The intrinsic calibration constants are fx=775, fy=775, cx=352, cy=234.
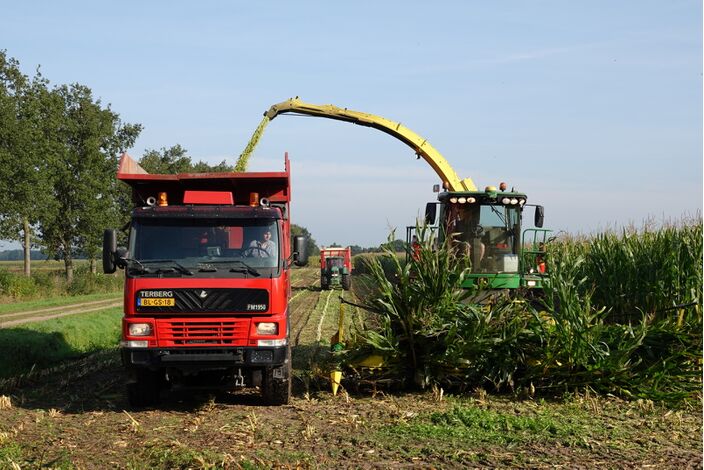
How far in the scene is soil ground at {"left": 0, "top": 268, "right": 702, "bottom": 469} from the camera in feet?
24.6

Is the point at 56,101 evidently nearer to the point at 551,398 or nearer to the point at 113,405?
the point at 113,405

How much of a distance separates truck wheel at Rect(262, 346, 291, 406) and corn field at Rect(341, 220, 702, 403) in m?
1.02

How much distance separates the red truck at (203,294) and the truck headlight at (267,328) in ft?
0.04

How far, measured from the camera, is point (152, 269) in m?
9.78

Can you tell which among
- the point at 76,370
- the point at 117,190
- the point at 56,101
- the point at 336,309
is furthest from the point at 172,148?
the point at 76,370

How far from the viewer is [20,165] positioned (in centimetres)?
3186

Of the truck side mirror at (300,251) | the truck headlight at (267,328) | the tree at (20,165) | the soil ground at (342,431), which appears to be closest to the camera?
the soil ground at (342,431)

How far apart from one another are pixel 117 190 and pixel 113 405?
35835mm

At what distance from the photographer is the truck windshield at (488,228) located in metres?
13.5

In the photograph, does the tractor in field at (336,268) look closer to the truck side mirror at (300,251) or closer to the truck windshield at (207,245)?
the truck side mirror at (300,251)

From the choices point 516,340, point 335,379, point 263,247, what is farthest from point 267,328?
point 516,340

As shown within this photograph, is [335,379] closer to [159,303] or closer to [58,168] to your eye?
[159,303]

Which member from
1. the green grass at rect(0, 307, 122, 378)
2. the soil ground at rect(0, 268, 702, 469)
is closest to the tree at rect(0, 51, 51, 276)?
the green grass at rect(0, 307, 122, 378)

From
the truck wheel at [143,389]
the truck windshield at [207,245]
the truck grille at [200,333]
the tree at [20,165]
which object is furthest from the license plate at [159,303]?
the tree at [20,165]
